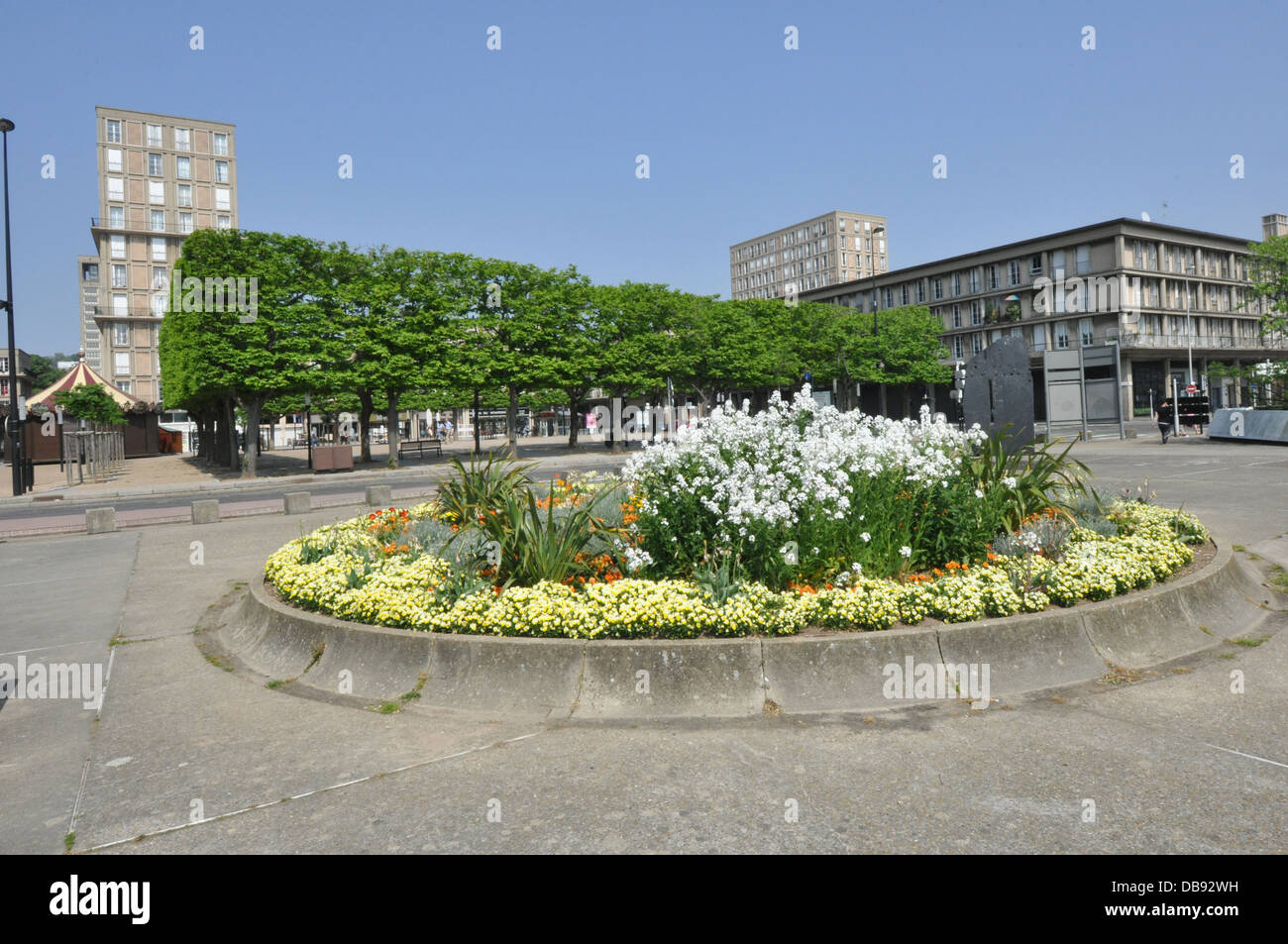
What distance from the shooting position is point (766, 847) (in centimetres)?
328

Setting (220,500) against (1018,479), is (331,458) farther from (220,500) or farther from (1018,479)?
(1018,479)

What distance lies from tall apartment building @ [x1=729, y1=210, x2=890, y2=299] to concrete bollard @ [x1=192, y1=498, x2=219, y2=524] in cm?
12792

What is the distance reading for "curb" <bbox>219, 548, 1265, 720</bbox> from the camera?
16.5 feet

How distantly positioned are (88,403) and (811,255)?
417 feet

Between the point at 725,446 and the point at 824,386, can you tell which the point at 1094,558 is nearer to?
the point at 725,446

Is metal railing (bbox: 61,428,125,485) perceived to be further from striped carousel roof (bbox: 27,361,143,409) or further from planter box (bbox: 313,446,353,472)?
striped carousel roof (bbox: 27,361,143,409)

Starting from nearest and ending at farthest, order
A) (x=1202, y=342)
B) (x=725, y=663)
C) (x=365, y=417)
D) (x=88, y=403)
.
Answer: (x=725, y=663) < (x=365, y=417) < (x=88, y=403) < (x=1202, y=342)

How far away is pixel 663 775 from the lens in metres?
4.04

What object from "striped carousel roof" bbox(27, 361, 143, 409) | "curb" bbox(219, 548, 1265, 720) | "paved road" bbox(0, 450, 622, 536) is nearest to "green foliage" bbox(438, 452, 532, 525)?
"curb" bbox(219, 548, 1265, 720)

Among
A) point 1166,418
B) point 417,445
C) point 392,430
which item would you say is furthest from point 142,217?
point 1166,418

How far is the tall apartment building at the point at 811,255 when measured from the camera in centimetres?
14575

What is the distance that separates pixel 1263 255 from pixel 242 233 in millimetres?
53564

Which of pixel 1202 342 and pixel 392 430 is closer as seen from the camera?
pixel 392 430

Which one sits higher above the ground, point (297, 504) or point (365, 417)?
point (365, 417)
